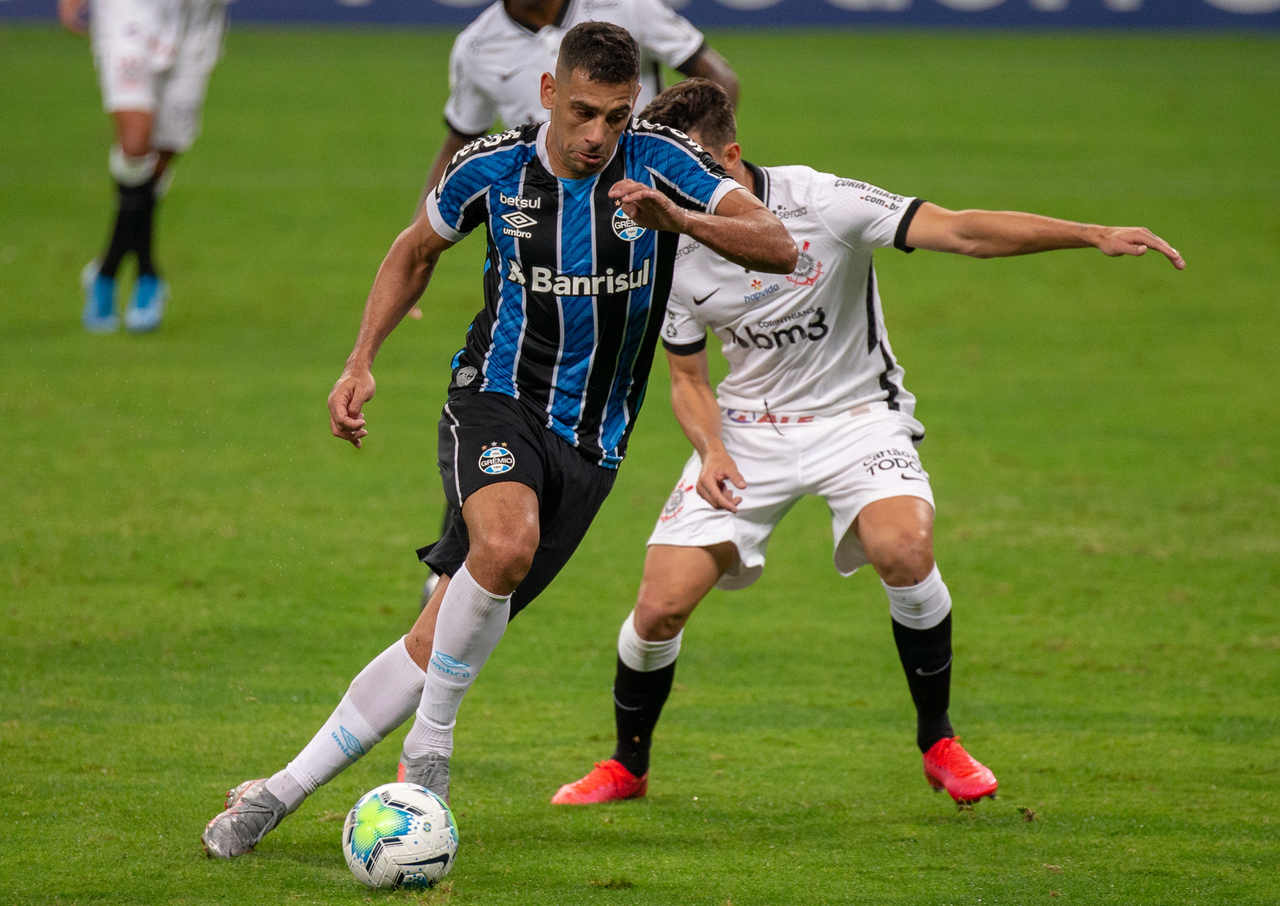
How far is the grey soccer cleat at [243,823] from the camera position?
4605mm

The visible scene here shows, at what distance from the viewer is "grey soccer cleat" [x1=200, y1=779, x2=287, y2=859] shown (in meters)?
4.61

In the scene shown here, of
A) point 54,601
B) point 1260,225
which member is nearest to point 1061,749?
point 54,601

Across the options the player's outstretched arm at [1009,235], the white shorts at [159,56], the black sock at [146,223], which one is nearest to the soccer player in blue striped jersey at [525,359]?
the player's outstretched arm at [1009,235]

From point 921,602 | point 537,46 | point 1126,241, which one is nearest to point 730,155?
point 1126,241

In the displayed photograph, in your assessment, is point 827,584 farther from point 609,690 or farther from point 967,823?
point 967,823

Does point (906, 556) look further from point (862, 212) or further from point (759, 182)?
point (759, 182)

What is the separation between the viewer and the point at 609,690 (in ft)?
21.7

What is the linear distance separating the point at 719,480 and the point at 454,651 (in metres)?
1.12

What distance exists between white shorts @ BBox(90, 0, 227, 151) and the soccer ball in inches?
330

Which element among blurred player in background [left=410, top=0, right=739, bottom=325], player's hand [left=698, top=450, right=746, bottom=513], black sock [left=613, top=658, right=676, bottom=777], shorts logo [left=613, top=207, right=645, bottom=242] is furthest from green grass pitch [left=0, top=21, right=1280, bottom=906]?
blurred player in background [left=410, top=0, right=739, bottom=325]

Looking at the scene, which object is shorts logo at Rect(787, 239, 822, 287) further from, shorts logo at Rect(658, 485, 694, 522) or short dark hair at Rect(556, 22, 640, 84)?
short dark hair at Rect(556, 22, 640, 84)

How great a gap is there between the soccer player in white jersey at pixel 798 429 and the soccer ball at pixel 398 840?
1.03 meters

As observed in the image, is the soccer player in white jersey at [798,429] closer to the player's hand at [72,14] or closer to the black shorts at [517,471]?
the black shorts at [517,471]

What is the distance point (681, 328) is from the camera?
227 inches
